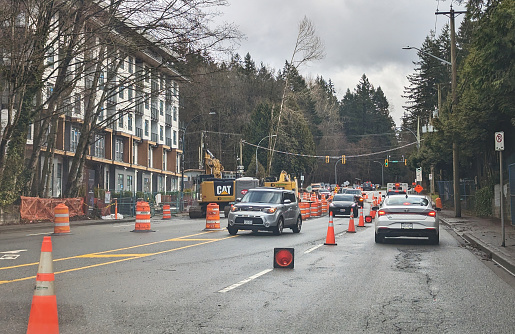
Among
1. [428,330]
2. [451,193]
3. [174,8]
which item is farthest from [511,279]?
[451,193]

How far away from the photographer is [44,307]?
6262mm

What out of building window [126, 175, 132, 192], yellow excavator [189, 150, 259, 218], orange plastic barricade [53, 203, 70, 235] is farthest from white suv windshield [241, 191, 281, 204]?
building window [126, 175, 132, 192]

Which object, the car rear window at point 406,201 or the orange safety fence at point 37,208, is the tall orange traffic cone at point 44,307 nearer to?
the car rear window at point 406,201

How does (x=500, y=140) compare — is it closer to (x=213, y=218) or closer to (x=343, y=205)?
(x=213, y=218)

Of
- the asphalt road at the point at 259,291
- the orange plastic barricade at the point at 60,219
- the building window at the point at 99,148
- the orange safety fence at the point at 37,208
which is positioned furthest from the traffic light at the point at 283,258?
the building window at the point at 99,148

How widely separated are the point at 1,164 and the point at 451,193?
34.6m

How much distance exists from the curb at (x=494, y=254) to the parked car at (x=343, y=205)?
56.6 feet

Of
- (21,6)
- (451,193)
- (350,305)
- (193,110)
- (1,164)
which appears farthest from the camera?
(193,110)

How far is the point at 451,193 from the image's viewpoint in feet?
165

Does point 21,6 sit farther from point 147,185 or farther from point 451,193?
point 147,185

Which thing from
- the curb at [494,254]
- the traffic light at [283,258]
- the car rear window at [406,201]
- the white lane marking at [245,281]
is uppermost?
the car rear window at [406,201]

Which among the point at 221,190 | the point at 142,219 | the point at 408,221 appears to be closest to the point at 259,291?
the point at 408,221

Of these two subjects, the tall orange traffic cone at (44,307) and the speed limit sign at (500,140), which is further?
the speed limit sign at (500,140)

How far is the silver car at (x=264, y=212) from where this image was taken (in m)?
21.5
